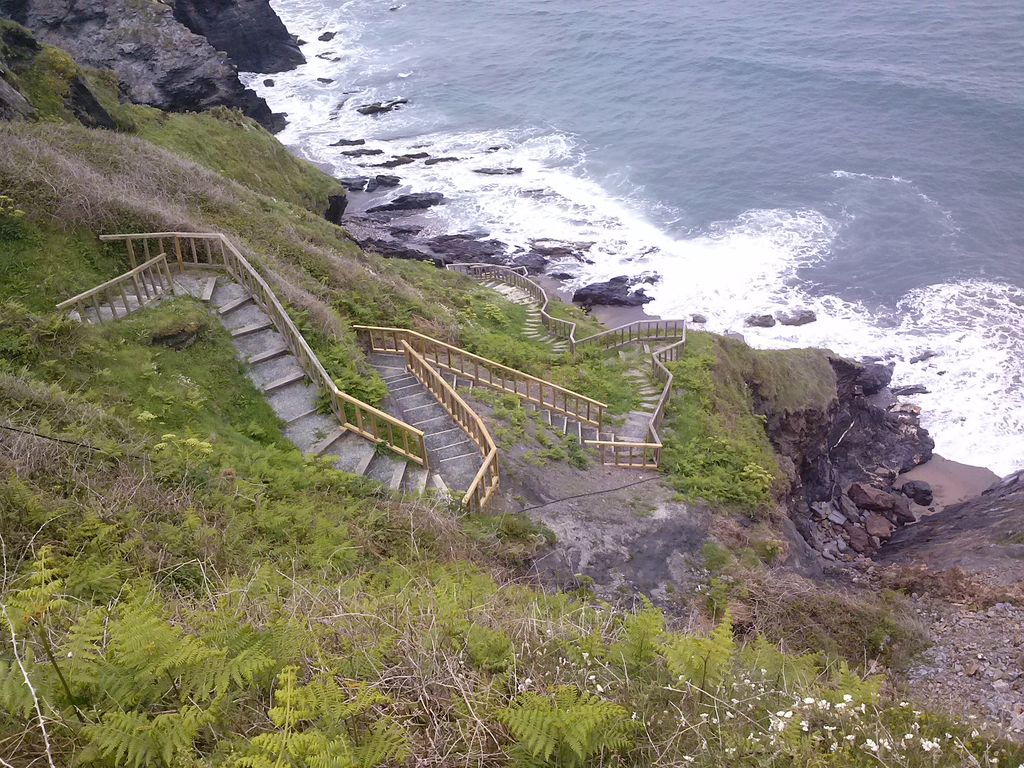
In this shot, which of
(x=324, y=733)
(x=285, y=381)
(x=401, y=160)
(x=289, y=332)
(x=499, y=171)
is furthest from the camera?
(x=401, y=160)

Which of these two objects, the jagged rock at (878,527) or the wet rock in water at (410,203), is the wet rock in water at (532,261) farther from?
the jagged rock at (878,527)

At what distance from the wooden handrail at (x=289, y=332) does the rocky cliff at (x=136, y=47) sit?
35452 millimetres

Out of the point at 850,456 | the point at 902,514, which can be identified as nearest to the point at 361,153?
the point at 850,456

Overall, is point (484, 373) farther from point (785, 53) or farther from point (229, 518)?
point (785, 53)

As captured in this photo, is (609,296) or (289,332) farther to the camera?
(609,296)

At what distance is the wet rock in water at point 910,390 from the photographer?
30125 mm

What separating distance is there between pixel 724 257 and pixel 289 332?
31801mm

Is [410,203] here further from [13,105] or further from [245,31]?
[245,31]

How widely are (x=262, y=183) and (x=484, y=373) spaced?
16750 millimetres

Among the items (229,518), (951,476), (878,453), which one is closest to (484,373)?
(229,518)

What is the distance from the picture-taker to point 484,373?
62.3ft

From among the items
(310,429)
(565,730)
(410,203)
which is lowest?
Answer: (410,203)

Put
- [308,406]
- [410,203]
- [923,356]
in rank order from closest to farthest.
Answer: [308,406]
[923,356]
[410,203]

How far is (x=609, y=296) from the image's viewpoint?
36062mm
